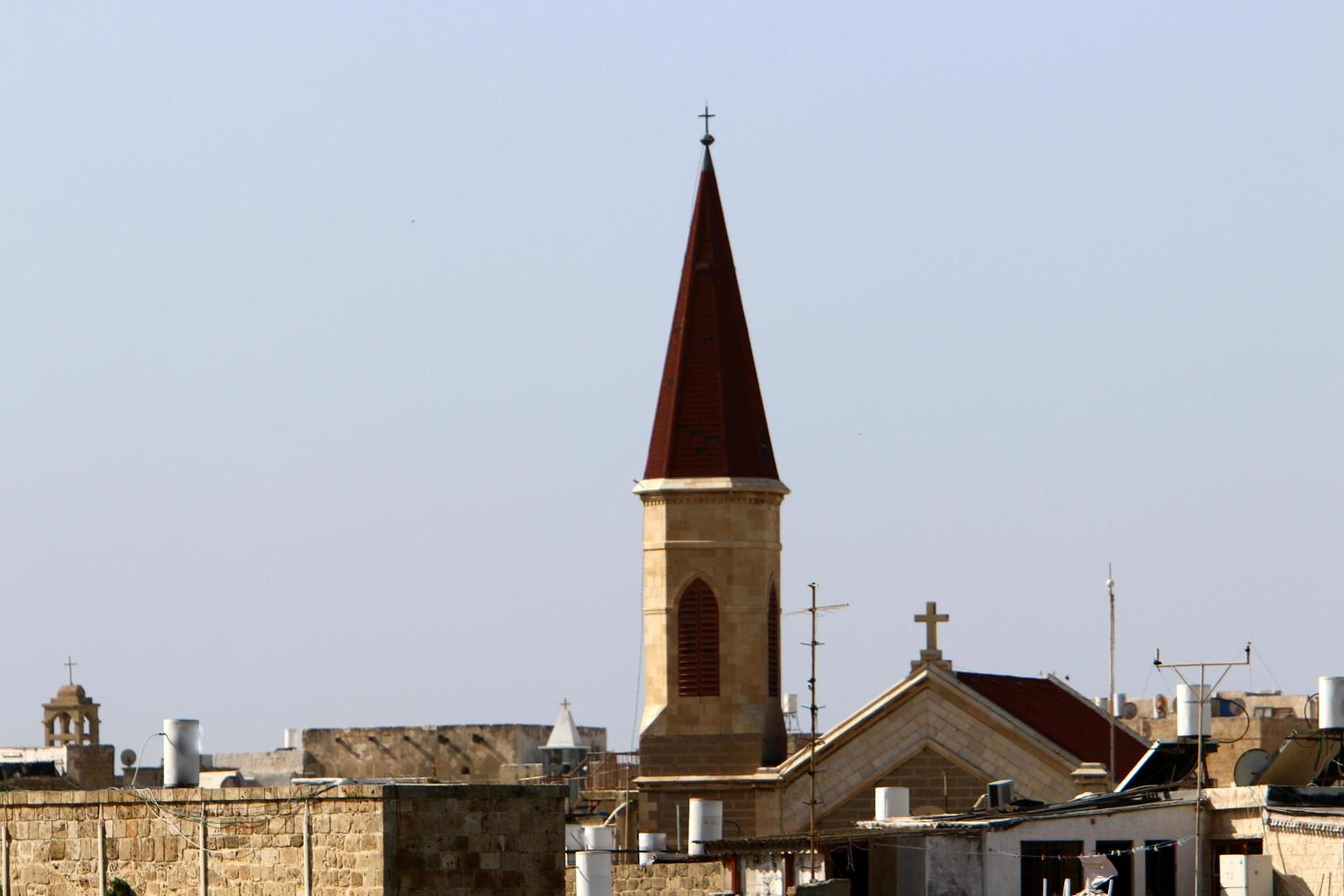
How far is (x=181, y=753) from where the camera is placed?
28.3 m

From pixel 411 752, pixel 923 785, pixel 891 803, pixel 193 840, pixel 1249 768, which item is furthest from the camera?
pixel 411 752

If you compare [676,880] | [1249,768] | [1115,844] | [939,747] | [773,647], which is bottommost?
[676,880]

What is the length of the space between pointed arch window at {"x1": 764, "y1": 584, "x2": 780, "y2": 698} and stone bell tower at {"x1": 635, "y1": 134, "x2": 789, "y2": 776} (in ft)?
0.08

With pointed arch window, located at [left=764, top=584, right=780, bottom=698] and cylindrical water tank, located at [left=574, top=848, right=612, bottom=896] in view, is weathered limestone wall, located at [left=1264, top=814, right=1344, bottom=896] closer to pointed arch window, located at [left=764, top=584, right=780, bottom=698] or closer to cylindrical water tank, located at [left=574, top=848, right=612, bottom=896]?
cylindrical water tank, located at [left=574, top=848, right=612, bottom=896]

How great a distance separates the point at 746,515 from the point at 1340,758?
24.5 meters

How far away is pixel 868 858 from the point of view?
105ft

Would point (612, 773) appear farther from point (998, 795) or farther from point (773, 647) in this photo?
point (998, 795)

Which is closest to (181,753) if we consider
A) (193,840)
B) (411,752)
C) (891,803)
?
(193,840)

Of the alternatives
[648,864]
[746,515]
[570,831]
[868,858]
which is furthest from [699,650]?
[868,858]

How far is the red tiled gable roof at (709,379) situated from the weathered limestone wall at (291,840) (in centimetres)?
2926

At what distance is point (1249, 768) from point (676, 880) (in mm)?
6730

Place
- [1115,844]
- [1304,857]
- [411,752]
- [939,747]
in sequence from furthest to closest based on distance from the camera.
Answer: [411,752] < [939,747] < [1115,844] < [1304,857]

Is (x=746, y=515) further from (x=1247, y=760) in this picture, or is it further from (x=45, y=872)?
(x=45, y=872)

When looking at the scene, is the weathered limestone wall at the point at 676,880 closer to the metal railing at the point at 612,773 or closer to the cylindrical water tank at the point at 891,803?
the cylindrical water tank at the point at 891,803
